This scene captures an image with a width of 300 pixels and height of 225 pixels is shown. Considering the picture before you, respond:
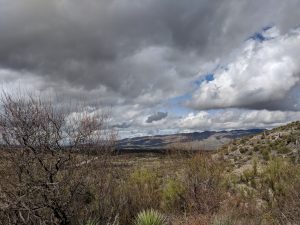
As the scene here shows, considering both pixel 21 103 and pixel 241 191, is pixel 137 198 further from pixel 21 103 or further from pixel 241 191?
pixel 21 103

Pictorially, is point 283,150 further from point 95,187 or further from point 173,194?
point 95,187

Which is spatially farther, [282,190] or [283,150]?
[283,150]

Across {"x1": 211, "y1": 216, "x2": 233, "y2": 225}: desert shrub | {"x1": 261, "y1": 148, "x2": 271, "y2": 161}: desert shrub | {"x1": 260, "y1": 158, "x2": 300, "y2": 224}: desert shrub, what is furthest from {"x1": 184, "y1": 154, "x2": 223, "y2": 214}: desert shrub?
{"x1": 261, "y1": 148, "x2": 271, "y2": 161}: desert shrub

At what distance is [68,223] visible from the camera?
36.1ft

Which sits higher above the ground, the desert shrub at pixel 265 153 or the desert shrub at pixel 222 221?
the desert shrub at pixel 265 153

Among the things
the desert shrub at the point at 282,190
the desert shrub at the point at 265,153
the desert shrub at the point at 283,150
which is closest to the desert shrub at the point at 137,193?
the desert shrub at the point at 282,190

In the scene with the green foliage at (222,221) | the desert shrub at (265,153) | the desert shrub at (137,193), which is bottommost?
the green foliage at (222,221)

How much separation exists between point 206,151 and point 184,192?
1.76 m

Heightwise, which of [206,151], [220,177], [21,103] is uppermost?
[21,103]

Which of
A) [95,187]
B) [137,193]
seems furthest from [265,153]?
[95,187]

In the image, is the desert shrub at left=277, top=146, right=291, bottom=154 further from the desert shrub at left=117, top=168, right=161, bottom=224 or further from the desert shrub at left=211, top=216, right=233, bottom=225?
the desert shrub at left=211, top=216, right=233, bottom=225

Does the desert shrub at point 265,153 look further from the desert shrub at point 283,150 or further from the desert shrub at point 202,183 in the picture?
the desert shrub at point 202,183

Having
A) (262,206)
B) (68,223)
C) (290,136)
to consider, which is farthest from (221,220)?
(290,136)

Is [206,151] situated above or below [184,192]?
above
